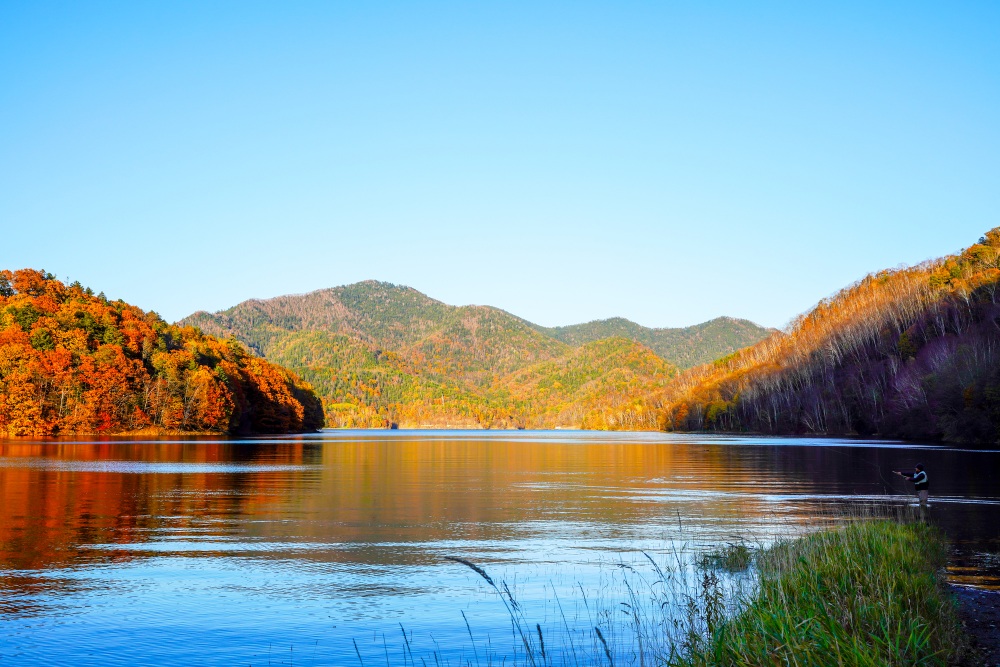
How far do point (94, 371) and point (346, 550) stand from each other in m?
125

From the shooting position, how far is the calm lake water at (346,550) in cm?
1444

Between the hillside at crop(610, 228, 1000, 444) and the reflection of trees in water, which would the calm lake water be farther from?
the hillside at crop(610, 228, 1000, 444)

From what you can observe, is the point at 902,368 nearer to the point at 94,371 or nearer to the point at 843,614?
the point at 94,371

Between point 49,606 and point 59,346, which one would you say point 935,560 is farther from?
point 59,346

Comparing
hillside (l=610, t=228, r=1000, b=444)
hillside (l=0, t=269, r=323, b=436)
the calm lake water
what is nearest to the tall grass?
the calm lake water

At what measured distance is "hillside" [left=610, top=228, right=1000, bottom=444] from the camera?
3686 inches

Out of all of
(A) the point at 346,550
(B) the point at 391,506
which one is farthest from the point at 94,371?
(A) the point at 346,550

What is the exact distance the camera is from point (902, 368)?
462ft

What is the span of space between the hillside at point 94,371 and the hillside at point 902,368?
111 meters

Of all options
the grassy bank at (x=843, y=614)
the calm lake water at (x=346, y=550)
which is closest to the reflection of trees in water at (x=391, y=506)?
the calm lake water at (x=346, y=550)

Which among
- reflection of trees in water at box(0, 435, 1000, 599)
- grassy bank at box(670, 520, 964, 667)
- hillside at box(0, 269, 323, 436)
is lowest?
reflection of trees in water at box(0, 435, 1000, 599)

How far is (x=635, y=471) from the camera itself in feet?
200

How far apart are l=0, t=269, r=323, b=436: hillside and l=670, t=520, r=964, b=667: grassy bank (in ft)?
416

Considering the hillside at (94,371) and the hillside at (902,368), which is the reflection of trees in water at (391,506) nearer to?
the hillside at (902,368)
